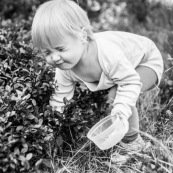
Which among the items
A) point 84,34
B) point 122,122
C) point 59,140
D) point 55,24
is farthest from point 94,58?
point 59,140

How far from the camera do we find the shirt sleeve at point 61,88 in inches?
109

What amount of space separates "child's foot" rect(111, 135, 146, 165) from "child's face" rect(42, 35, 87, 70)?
2.62ft

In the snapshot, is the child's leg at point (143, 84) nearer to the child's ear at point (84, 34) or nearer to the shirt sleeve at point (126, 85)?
the shirt sleeve at point (126, 85)

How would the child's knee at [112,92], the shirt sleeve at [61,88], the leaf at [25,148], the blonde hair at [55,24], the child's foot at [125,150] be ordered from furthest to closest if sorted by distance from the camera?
the shirt sleeve at [61,88] → the child's knee at [112,92] → the child's foot at [125,150] → the blonde hair at [55,24] → the leaf at [25,148]

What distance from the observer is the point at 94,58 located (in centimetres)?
251

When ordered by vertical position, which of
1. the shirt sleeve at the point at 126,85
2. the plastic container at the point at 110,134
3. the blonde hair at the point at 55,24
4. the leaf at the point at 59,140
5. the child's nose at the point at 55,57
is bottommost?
the leaf at the point at 59,140

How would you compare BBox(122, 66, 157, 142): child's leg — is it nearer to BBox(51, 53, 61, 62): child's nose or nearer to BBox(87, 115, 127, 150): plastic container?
BBox(87, 115, 127, 150): plastic container

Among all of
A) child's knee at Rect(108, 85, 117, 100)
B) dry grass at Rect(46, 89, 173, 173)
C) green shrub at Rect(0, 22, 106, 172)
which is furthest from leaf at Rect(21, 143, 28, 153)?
child's knee at Rect(108, 85, 117, 100)

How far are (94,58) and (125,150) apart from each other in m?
0.78

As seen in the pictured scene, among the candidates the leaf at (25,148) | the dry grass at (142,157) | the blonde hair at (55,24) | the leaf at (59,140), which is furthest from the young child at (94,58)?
the leaf at (25,148)

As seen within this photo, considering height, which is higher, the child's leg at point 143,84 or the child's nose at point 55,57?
the child's nose at point 55,57

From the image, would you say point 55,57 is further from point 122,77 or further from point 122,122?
A: point 122,122

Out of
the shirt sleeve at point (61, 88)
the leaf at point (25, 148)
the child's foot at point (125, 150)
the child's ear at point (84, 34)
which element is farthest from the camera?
the shirt sleeve at point (61, 88)

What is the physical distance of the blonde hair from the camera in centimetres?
226
